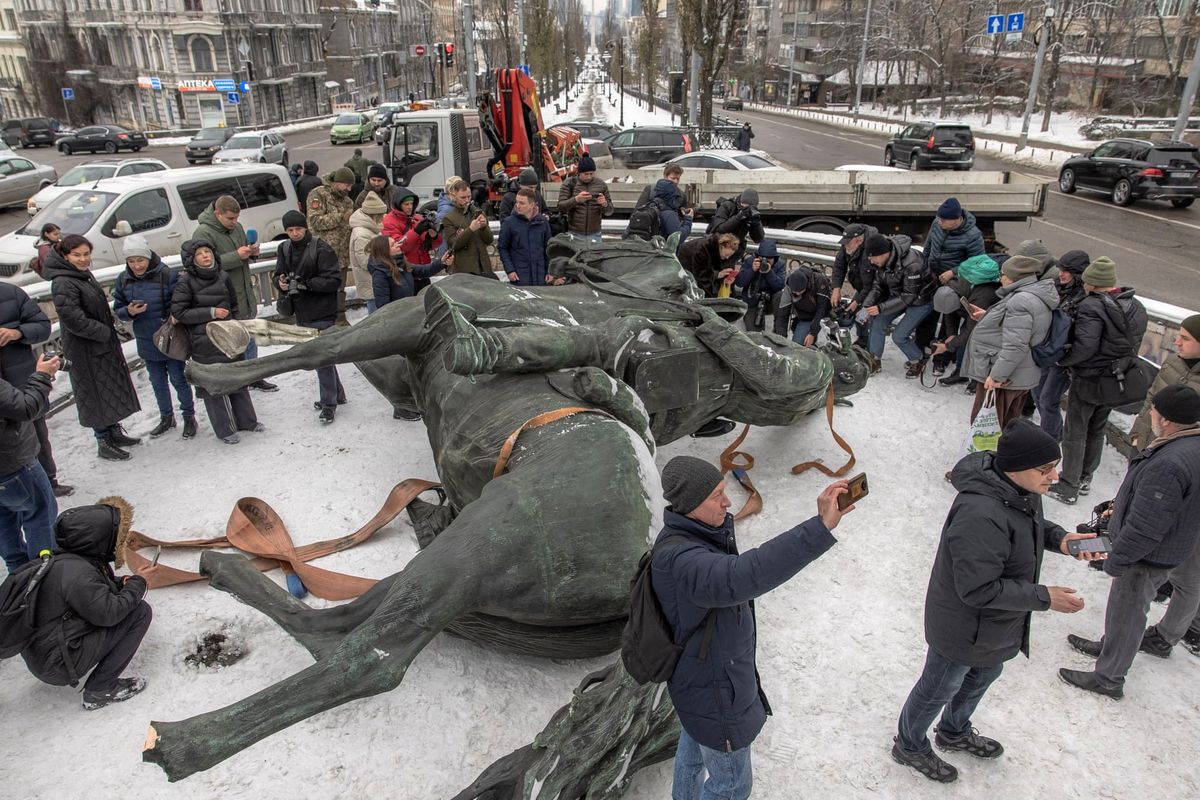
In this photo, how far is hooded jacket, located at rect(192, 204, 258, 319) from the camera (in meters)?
6.79

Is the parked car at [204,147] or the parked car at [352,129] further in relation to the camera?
the parked car at [352,129]

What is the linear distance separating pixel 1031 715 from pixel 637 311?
10.3 feet

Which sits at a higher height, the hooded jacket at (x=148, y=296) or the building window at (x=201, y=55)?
the building window at (x=201, y=55)

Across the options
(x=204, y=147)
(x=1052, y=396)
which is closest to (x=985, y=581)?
(x=1052, y=396)

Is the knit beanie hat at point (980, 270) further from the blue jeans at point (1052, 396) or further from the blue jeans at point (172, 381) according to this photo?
the blue jeans at point (172, 381)

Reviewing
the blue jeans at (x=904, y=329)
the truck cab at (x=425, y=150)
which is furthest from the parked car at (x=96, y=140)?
the blue jeans at (x=904, y=329)

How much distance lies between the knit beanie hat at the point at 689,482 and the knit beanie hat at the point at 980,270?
4962 millimetres

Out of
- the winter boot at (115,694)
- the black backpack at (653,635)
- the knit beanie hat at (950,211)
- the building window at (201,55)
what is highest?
the building window at (201,55)

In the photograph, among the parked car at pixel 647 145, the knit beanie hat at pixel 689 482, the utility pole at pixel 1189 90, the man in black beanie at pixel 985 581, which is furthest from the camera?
the parked car at pixel 647 145

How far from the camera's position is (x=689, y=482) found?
2406 mm

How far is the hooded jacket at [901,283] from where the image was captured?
7078 millimetres

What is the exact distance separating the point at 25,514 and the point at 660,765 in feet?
12.8

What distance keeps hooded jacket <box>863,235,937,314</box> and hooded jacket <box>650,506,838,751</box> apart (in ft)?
17.1

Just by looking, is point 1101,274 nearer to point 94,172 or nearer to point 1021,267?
point 1021,267
